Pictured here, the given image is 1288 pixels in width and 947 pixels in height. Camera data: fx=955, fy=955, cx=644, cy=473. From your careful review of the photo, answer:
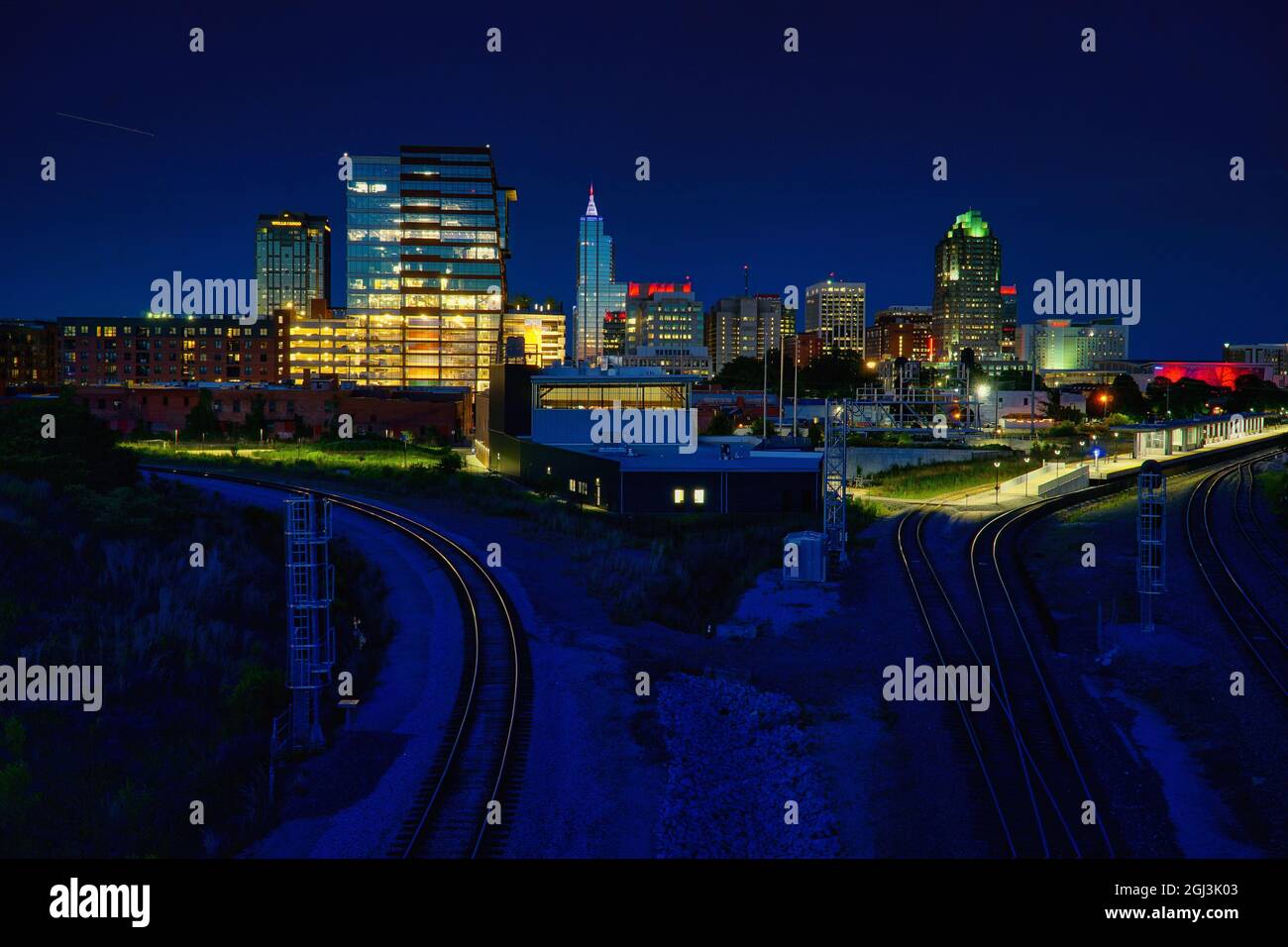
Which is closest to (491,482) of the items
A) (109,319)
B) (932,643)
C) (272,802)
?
(932,643)

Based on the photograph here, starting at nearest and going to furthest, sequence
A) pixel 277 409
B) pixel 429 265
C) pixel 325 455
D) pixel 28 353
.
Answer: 1. pixel 325 455
2. pixel 277 409
3. pixel 429 265
4. pixel 28 353

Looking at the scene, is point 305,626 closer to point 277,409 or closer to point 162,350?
point 277,409

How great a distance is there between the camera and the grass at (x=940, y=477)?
5125 centimetres

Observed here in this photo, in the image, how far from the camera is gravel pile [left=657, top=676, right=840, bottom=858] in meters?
12.8

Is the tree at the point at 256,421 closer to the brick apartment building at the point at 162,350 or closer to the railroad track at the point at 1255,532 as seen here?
the brick apartment building at the point at 162,350

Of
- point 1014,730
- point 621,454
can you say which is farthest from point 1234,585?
point 621,454

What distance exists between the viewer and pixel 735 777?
15109 millimetres

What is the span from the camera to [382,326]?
13425 centimetres

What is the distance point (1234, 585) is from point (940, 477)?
1066 inches

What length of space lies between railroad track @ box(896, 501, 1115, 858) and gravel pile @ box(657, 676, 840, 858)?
2.64 meters

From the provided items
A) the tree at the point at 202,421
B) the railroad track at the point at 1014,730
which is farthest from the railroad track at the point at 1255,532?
the tree at the point at 202,421

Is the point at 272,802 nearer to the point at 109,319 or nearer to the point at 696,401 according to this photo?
the point at 696,401

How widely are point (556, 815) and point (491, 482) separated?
38.7 metres

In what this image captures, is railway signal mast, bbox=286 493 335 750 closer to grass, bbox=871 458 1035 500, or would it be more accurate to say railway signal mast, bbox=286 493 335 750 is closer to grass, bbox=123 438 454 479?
grass, bbox=123 438 454 479
